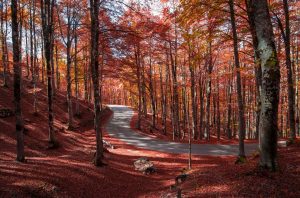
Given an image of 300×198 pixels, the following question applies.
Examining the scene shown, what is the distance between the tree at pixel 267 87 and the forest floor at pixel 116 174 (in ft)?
2.29

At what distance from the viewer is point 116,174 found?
40.4 feet

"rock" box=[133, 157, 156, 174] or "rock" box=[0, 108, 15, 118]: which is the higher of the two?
"rock" box=[0, 108, 15, 118]

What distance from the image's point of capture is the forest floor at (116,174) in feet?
21.7

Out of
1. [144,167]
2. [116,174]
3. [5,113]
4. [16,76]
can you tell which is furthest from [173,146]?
[5,113]

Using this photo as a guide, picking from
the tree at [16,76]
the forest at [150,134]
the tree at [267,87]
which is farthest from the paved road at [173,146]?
the tree at [267,87]

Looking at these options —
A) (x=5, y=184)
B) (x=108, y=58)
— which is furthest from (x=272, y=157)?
(x=108, y=58)

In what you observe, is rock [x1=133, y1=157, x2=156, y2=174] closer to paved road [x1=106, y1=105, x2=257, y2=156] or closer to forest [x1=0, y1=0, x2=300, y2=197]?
forest [x1=0, y1=0, x2=300, y2=197]

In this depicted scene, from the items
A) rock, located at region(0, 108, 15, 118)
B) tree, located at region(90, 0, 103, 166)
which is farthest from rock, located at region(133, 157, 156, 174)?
rock, located at region(0, 108, 15, 118)

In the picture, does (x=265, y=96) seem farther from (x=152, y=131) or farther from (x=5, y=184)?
(x=152, y=131)

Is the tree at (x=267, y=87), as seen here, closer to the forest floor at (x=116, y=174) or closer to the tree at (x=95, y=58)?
the forest floor at (x=116, y=174)

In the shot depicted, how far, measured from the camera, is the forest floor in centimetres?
660

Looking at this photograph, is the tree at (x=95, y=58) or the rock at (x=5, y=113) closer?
the tree at (x=95, y=58)

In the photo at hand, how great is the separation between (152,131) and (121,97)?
6398cm

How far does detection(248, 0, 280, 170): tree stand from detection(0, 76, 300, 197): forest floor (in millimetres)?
698
